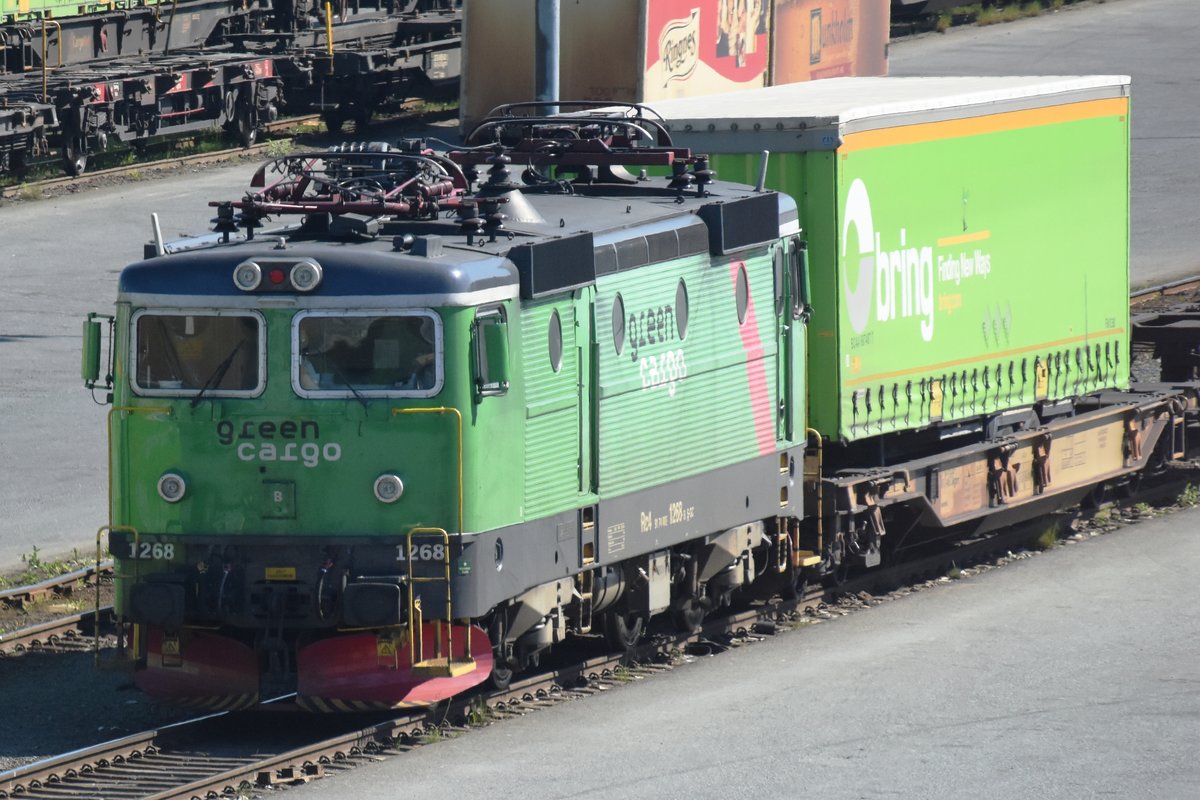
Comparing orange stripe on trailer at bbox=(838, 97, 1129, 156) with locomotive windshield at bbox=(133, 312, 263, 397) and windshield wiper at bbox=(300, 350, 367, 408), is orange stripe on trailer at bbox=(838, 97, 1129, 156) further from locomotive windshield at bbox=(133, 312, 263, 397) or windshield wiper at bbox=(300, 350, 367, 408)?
locomotive windshield at bbox=(133, 312, 263, 397)

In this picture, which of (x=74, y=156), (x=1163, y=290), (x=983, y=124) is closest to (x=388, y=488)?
(x=983, y=124)

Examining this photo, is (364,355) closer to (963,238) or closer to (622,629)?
(622,629)

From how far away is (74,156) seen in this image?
3105 centimetres

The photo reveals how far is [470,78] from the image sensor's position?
28.8 metres

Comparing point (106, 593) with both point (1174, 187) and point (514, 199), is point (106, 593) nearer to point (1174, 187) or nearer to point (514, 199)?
point (514, 199)

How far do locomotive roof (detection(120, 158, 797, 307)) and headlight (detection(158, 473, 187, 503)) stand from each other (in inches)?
36.5

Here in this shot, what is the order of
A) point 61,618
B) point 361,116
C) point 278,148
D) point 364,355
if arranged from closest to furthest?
point 364,355 → point 61,618 → point 278,148 → point 361,116

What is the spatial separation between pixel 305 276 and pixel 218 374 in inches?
28.9

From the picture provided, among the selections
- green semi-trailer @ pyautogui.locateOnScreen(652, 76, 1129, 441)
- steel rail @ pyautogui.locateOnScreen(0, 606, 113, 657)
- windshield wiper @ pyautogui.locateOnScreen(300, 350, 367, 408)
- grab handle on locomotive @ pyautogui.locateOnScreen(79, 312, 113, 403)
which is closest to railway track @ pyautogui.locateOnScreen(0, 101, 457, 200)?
green semi-trailer @ pyautogui.locateOnScreen(652, 76, 1129, 441)

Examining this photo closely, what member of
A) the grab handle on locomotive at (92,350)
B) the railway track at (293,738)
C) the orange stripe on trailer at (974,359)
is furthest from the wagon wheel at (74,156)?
the grab handle on locomotive at (92,350)

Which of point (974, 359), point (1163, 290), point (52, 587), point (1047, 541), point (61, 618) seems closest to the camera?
point (61, 618)

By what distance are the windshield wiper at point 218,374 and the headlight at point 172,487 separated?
1.30 ft

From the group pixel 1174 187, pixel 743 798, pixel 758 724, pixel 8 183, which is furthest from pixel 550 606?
pixel 1174 187

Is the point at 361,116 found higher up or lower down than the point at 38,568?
higher up
